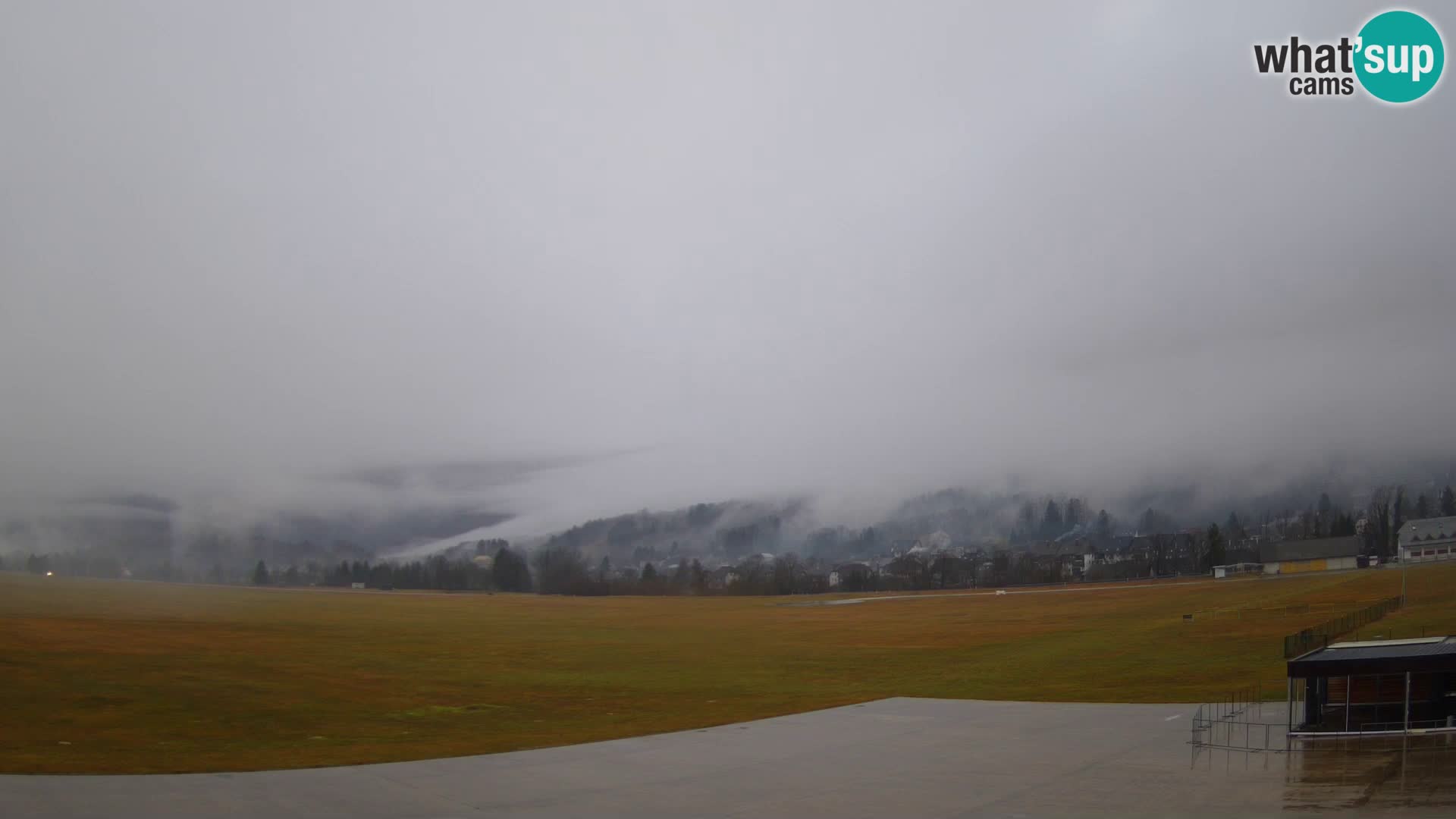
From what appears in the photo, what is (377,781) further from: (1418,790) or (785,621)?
(785,621)

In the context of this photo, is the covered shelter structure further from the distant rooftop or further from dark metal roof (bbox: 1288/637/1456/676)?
the distant rooftop

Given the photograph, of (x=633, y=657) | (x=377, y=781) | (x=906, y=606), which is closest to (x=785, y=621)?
(x=906, y=606)

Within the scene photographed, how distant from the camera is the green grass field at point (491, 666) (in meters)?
30.4

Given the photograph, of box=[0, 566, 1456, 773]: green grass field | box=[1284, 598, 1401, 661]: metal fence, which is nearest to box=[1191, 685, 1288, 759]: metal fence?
box=[0, 566, 1456, 773]: green grass field

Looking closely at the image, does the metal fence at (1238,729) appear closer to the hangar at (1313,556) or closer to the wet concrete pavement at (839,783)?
the wet concrete pavement at (839,783)

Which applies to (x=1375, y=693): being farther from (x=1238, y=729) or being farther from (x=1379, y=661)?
(x=1238, y=729)

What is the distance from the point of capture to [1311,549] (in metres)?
118

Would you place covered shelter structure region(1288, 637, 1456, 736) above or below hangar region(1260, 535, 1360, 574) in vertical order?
above

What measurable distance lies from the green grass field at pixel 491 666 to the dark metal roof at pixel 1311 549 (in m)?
22.9

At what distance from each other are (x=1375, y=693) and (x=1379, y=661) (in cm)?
158

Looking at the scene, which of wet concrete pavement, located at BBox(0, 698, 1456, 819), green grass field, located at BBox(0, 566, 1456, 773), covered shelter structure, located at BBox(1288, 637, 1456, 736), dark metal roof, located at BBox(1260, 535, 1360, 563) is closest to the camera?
wet concrete pavement, located at BBox(0, 698, 1456, 819)

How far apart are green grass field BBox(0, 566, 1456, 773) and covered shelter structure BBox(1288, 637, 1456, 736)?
1085 cm

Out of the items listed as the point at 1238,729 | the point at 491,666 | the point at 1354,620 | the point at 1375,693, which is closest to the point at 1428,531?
the point at 1354,620

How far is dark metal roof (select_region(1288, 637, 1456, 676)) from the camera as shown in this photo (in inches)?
1074
